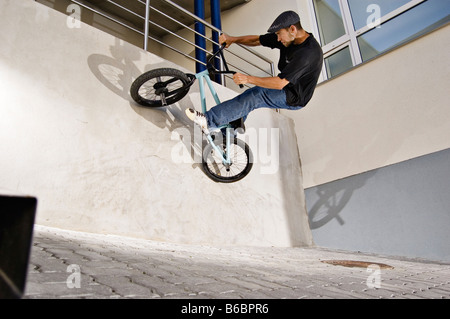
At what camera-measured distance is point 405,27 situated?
4.22 m

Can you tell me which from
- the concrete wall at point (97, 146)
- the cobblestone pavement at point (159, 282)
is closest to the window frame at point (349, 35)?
the concrete wall at point (97, 146)

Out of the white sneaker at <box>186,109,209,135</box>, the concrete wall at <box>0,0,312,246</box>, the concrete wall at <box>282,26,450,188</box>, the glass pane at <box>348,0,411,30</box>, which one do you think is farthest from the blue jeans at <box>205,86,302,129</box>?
the glass pane at <box>348,0,411,30</box>

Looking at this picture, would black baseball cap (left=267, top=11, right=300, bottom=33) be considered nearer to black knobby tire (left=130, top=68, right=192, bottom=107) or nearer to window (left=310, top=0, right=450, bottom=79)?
black knobby tire (left=130, top=68, right=192, bottom=107)

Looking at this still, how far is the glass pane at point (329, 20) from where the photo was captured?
5120 millimetres

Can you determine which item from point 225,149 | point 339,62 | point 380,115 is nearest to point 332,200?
point 380,115

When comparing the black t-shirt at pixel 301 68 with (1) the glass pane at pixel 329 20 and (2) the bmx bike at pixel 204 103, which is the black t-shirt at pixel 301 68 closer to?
(2) the bmx bike at pixel 204 103

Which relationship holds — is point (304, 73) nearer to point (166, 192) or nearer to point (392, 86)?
point (166, 192)

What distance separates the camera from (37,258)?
122 cm

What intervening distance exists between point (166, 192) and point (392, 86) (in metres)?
3.31

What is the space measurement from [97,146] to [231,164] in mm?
1479

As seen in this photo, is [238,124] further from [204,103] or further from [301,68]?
[301,68]

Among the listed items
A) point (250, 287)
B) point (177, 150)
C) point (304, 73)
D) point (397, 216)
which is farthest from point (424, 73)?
point (250, 287)

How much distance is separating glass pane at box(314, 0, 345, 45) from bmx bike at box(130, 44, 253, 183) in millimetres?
2756
